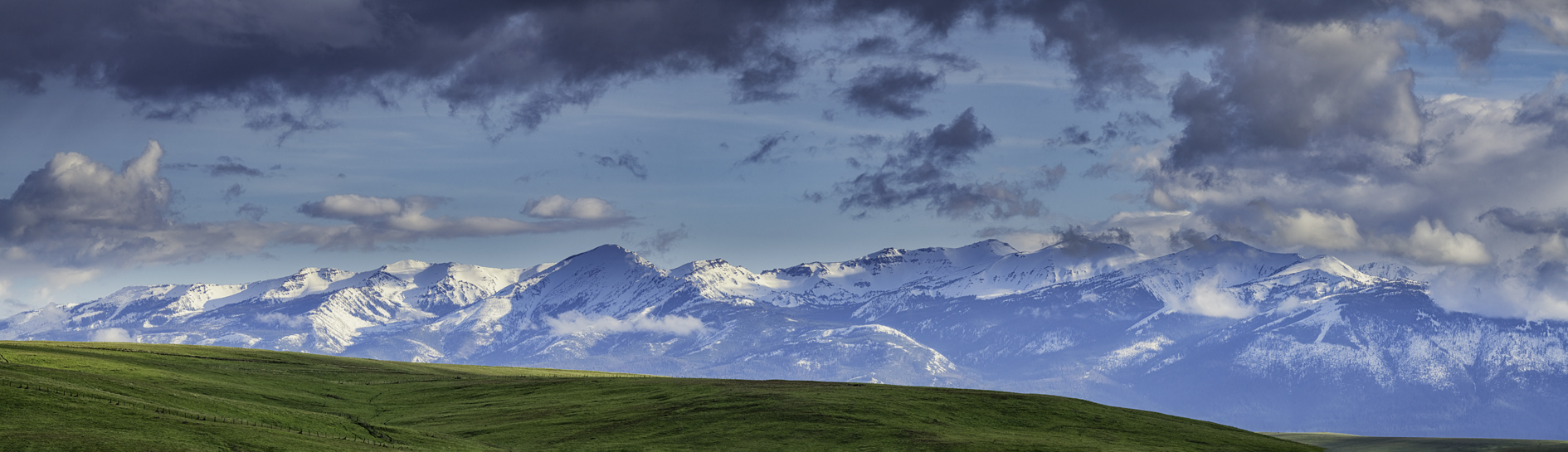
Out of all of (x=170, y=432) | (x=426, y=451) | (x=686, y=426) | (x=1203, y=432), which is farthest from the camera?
(x=1203, y=432)

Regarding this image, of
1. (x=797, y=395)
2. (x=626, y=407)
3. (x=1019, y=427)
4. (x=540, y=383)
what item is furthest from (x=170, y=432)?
(x=540, y=383)

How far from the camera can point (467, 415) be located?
13612 cm

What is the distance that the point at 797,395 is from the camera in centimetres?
14212

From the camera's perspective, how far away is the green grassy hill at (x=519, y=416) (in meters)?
85.2

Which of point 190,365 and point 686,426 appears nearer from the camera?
point 686,426

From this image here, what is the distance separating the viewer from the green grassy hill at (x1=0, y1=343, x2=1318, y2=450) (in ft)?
280

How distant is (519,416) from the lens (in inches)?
5212

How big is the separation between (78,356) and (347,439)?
10057cm

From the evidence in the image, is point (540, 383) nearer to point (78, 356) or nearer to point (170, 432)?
point (78, 356)

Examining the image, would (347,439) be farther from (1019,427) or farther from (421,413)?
(1019,427)

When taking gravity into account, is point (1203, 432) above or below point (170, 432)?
above

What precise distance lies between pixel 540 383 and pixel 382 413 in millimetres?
38650

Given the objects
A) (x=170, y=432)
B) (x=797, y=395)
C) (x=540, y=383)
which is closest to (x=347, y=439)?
(x=170, y=432)

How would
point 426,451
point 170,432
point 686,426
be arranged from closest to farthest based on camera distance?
point 170,432, point 426,451, point 686,426
